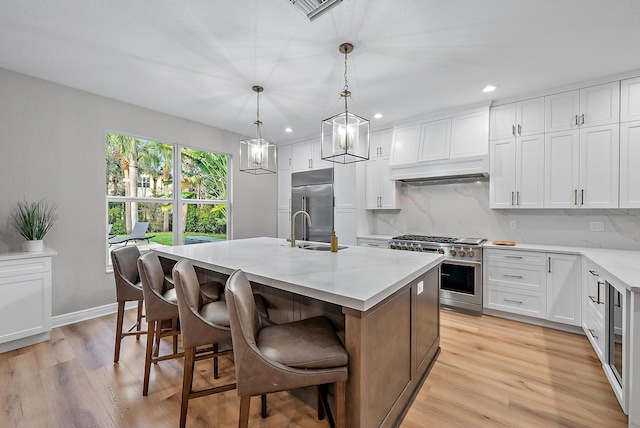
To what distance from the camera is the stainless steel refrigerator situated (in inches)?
188

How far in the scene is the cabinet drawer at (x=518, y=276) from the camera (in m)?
2.99

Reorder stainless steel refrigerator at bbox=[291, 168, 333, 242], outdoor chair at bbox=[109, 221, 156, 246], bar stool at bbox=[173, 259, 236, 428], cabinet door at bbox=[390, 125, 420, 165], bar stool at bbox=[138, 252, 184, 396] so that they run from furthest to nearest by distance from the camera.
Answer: stainless steel refrigerator at bbox=[291, 168, 333, 242]
cabinet door at bbox=[390, 125, 420, 165]
outdoor chair at bbox=[109, 221, 156, 246]
bar stool at bbox=[138, 252, 184, 396]
bar stool at bbox=[173, 259, 236, 428]

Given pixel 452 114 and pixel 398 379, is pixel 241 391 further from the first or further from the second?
pixel 452 114

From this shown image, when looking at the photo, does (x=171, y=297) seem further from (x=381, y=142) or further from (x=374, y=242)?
(x=381, y=142)

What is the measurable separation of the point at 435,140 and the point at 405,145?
0.42m

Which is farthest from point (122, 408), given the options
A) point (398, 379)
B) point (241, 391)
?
point (398, 379)

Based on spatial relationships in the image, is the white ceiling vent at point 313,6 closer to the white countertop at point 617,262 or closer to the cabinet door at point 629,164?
the white countertop at point 617,262

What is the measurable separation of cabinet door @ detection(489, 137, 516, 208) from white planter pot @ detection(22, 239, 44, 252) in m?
4.96

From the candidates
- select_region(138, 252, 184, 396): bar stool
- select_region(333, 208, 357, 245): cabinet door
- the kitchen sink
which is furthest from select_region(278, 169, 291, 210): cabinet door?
select_region(138, 252, 184, 396): bar stool

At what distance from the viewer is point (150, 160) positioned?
3934 mm

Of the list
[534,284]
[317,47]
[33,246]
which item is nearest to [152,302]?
[33,246]

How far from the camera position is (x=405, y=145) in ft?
13.3

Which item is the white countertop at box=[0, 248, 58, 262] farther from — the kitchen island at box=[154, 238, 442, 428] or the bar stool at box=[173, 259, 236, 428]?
the bar stool at box=[173, 259, 236, 428]

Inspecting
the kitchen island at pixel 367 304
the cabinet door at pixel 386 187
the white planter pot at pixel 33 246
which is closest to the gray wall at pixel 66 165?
the white planter pot at pixel 33 246
